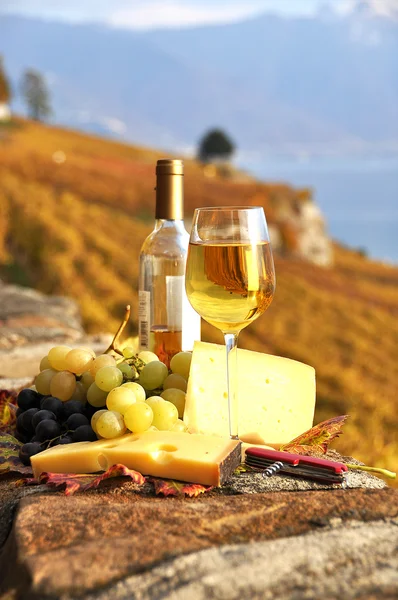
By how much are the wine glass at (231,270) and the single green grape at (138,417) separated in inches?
8.6

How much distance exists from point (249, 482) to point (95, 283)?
640 cm

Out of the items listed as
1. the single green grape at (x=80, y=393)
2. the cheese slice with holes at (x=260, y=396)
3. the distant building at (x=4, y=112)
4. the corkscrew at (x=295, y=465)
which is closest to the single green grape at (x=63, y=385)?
the single green grape at (x=80, y=393)

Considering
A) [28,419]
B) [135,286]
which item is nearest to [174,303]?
[28,419]

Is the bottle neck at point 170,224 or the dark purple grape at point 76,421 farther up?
the bottle neck at point 170,224

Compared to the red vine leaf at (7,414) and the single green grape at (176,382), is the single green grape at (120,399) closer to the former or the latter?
the single green grape at (176,382)

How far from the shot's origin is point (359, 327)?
46.9ft

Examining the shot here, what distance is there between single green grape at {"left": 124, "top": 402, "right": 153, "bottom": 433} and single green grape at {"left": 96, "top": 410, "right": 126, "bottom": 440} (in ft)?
0.06

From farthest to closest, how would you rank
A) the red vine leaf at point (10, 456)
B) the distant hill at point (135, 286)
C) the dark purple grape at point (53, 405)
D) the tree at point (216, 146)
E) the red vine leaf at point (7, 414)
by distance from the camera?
1. the tree at point (216, 146)
2. the distant hill at point (135, 286)
3. the red vine leaf at point (7, 414)
4. the dark purple grape at point (53, 405)
5. the red vine leaf at point (10, 456)

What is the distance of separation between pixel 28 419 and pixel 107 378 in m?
0.25

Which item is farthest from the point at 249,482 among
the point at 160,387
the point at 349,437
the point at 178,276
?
the point at 349,437

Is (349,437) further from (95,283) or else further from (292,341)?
(292,341)

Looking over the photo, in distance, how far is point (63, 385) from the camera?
1.70 m

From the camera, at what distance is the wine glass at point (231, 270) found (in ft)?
5.24

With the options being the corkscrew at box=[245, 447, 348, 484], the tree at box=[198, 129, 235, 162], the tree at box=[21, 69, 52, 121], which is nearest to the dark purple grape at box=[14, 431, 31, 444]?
the corkscrew at box=[245, 447, 348, 484]
